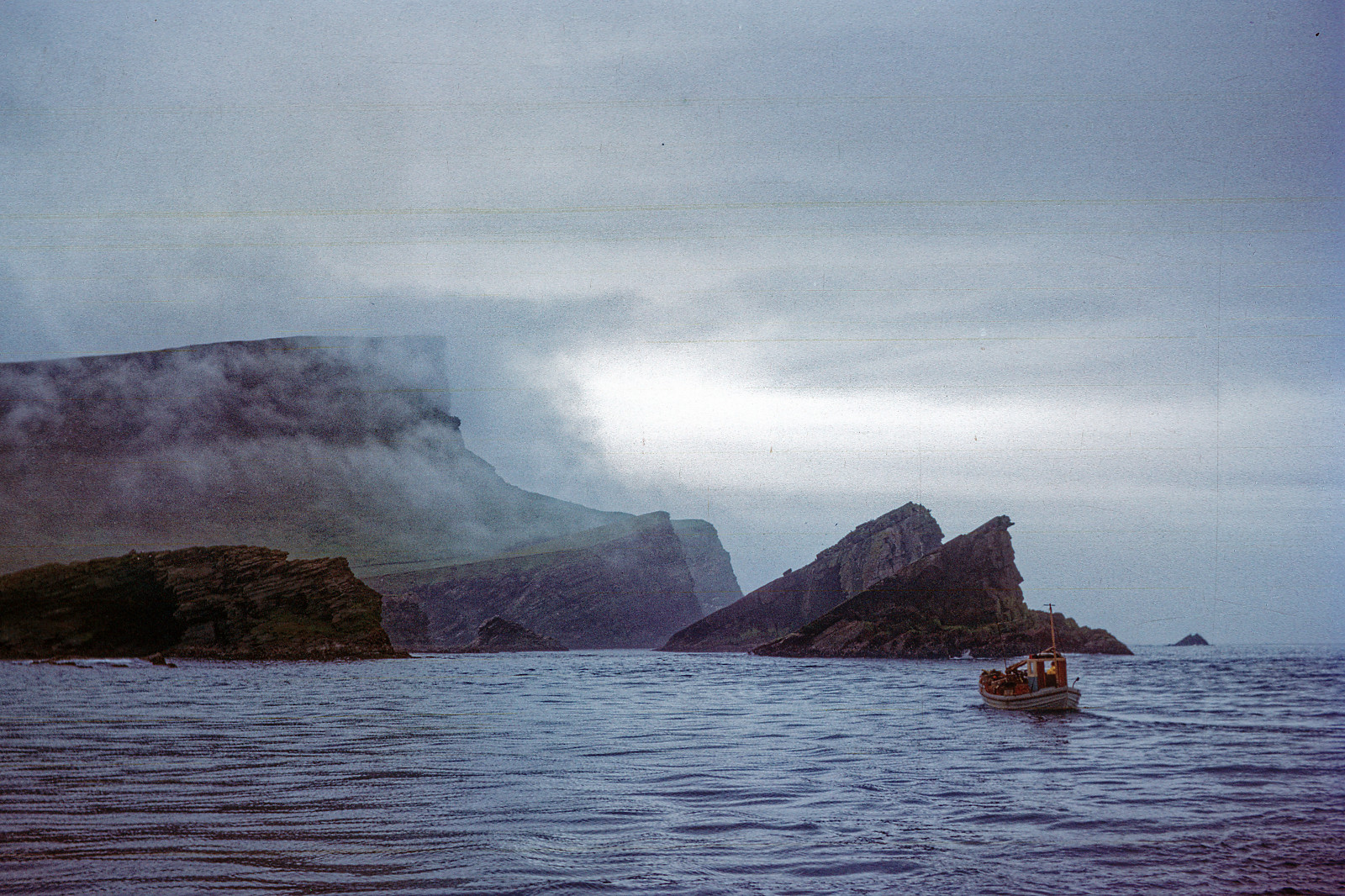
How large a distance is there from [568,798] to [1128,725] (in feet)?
120

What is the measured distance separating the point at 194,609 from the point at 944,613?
429 feet

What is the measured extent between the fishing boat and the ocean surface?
3.24 ft

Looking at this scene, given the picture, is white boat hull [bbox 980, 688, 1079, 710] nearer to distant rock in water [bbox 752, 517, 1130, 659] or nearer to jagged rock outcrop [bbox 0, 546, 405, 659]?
jagged rock outcrop [bbox 0, 546, 405, 659]

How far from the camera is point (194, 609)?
482 feet

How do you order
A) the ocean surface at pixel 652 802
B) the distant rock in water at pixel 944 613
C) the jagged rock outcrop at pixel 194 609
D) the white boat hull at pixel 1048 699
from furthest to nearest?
the distant rock in water at pixel 944 613 → the jagged rock outcrop at pixel 194 609 → the white boat hull at pixel 1048 699 → the ocean surface at pixel 652 802

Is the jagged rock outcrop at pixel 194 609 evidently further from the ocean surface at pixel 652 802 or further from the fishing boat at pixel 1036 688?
the fishing boat at pixel 1036 688

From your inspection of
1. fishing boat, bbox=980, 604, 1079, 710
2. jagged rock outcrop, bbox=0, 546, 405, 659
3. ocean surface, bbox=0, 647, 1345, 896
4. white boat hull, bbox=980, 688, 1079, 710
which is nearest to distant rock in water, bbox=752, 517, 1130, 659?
jagged rock outcrop, bbox=0, 546, 405, 659

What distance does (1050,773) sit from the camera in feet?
99.0

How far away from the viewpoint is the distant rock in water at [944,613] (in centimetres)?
17325

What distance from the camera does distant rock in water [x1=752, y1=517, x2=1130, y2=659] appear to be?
173m

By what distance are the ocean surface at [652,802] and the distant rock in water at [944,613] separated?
123750mm

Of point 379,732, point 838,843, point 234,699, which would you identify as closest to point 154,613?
point 234,699

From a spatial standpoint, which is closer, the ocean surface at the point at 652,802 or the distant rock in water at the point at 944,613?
the ocean surface at the point at 652,802

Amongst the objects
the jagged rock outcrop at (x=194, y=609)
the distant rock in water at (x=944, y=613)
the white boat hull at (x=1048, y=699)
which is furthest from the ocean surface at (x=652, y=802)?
the distant rock in water at (x=944, y=613)
